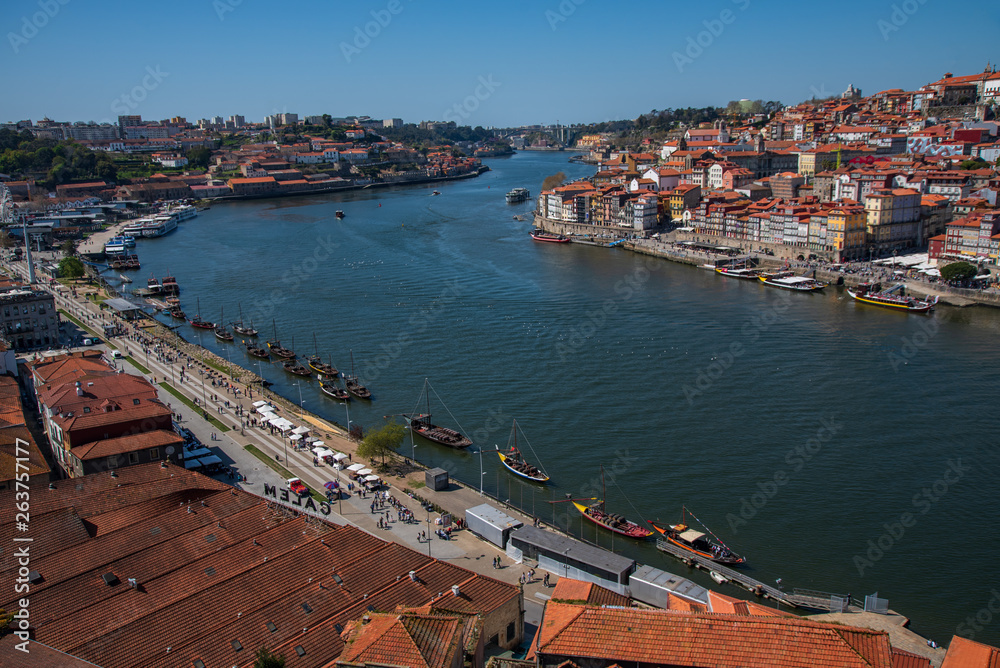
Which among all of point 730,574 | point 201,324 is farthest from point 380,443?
point 201,324

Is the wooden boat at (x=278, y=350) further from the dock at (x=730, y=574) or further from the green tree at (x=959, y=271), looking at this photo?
the green tree at (x=959, y=271)

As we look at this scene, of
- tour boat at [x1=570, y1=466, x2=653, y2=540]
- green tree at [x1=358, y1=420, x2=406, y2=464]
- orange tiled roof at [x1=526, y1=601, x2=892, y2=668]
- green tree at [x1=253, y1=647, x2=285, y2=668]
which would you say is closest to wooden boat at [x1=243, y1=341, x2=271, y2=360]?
green tree at [x1=358, y1=420, x2=406, y2=464]

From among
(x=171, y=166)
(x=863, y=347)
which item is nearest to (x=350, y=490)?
(x=863, y=347)

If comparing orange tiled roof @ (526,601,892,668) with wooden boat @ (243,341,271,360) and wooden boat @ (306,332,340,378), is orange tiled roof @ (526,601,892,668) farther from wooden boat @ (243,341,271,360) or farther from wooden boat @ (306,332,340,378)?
wooden boat @ (243,341,271,360)

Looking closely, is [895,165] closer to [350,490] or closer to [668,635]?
[350,490]

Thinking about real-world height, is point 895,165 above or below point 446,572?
above
